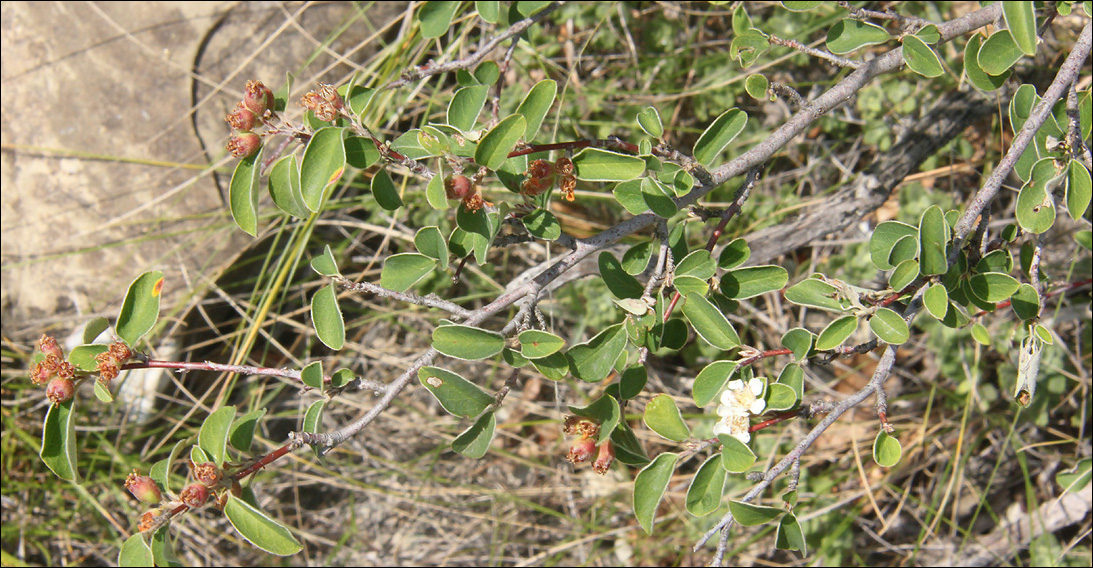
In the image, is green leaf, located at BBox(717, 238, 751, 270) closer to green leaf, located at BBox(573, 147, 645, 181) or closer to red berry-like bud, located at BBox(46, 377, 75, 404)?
green leaf, located at BBox(573, 147, 645, 181)

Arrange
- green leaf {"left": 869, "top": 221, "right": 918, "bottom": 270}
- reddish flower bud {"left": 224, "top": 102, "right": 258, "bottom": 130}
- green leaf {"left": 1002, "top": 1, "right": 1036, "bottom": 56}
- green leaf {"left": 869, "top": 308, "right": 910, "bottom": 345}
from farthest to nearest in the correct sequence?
1. green leaf {"left": 869, "top": 221, "right": 918, "bottom": 270}
2. green leaf {"left": 869, "top": 308, "right": 910, "bottom": 345}
3. reddish flower bud {"left": 224, "top": 102, "right": 258, "bottom": 130}
4. green leaf {"left": 1002, "top": 1, "right": 1036, "bottom": 56}

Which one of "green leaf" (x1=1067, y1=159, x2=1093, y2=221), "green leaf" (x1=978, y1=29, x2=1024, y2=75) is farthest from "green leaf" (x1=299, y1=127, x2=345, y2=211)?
"green leaf" (x1=1067, y1=159, x2=1093, y2=221)

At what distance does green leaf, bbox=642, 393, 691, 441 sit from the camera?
139 cm

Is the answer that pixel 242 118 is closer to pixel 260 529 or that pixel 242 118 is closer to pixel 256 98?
pixel 256 98

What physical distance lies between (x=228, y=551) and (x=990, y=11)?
3375mm

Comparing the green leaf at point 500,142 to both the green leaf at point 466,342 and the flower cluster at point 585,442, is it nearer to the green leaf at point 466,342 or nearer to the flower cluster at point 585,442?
the green leaf at point 466,342

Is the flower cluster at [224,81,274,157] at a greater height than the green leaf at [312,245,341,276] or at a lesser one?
greater

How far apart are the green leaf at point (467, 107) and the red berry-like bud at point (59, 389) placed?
2.94 ft

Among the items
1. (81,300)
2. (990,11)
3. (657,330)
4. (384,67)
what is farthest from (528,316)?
(81,300)

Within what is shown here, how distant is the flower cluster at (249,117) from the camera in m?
→ 1.26

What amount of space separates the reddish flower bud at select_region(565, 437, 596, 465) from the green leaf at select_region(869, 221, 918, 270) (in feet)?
2.24

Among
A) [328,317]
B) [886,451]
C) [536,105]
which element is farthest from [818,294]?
[328,317]

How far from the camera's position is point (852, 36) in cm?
161

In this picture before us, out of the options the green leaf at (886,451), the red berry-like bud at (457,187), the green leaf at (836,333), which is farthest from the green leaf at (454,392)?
the green leaf at (886,451)
